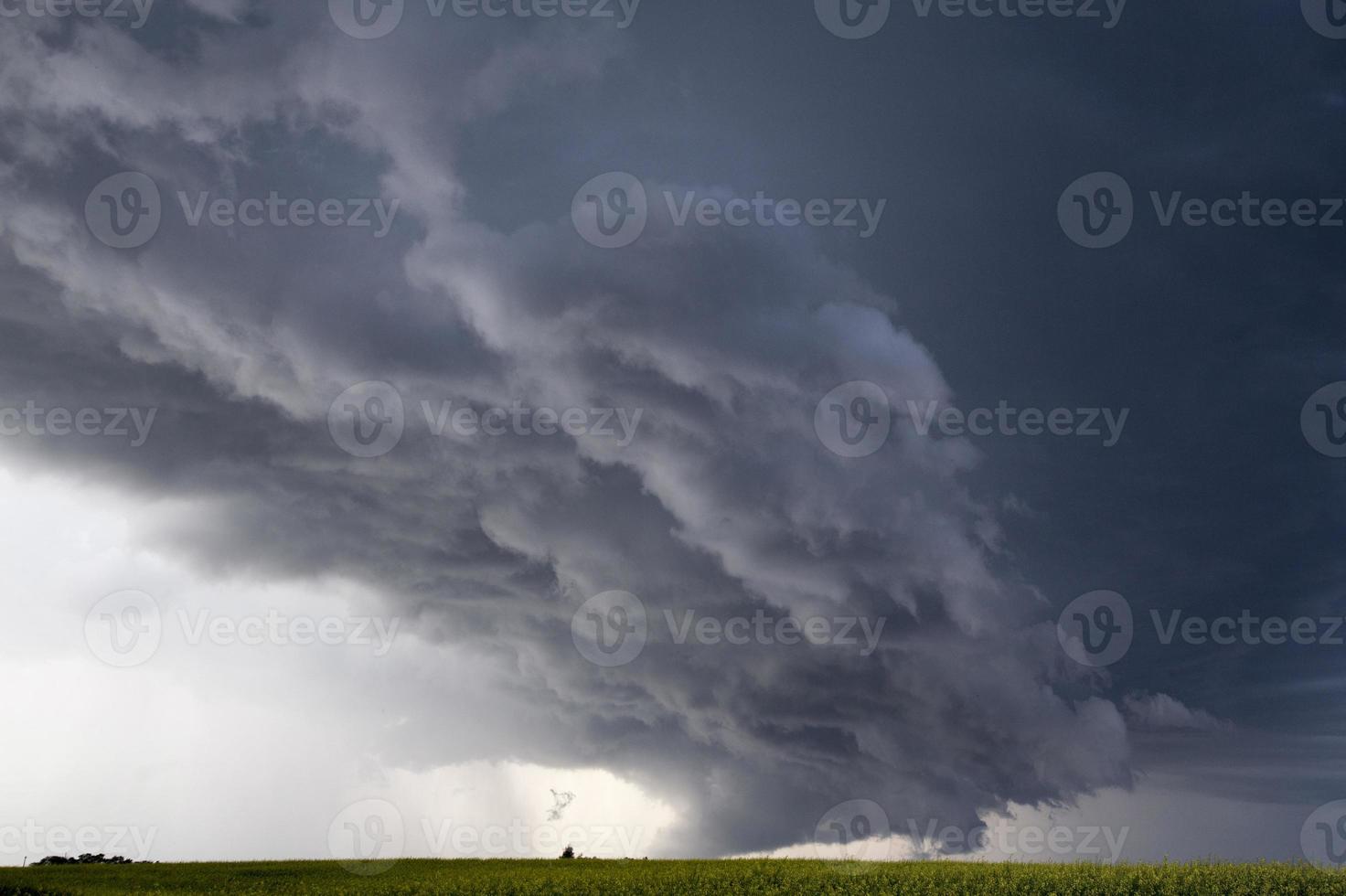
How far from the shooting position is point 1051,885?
131 ft

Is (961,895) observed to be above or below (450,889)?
above

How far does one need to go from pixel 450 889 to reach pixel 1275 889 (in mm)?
36833

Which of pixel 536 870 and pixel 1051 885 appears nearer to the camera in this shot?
pixel 1051 885

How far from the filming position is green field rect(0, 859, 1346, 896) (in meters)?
38.9

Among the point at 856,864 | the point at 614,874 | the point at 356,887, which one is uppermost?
the point at 856,864

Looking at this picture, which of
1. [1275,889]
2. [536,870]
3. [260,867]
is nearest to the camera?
[1275,889]

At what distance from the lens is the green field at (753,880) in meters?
38.9

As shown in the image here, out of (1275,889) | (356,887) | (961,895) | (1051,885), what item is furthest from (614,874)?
(1275,889)

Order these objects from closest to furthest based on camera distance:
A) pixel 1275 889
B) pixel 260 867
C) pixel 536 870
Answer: pixel 1275 889
pixel 536 870
pixel 260 867

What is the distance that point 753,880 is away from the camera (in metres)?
40.2

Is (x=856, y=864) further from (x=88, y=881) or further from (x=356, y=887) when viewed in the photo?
(x=88, y=881)

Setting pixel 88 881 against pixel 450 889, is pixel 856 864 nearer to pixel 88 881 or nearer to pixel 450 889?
pixel 450 889

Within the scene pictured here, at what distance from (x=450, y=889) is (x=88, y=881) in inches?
784

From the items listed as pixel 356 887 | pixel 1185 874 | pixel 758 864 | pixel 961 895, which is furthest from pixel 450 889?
pixel 1185 874
